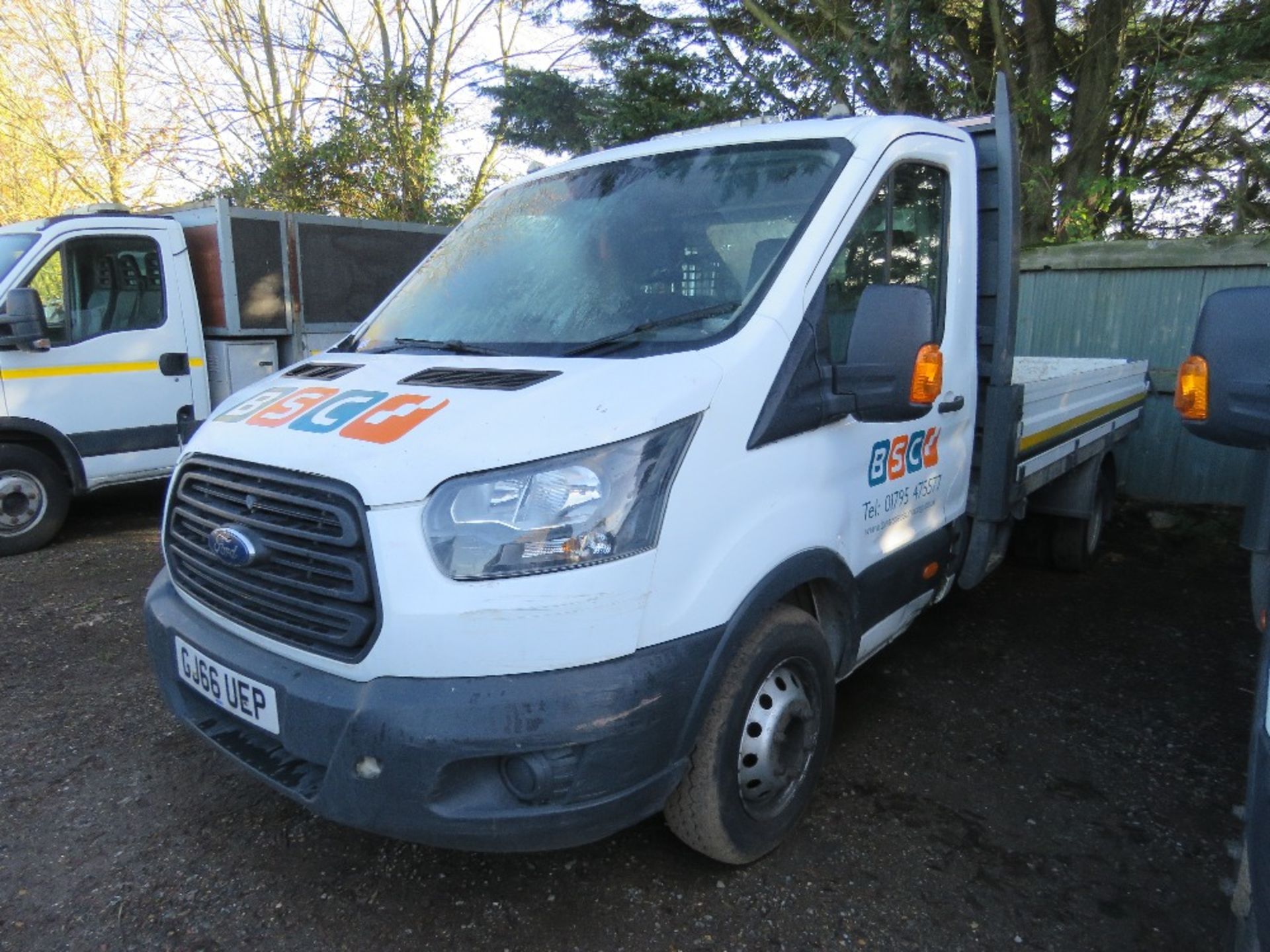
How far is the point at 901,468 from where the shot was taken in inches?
117

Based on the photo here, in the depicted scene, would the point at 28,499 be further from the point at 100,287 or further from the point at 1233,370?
the point at 1233,370

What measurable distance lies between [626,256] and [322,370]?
1.05m

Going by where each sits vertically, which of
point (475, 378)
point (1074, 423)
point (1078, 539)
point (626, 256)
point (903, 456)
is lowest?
point (1078, 539)

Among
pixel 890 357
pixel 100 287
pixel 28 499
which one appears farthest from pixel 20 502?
pixel 890 357

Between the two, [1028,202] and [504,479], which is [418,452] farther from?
[1028,202]

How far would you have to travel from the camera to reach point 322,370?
9.20 ft

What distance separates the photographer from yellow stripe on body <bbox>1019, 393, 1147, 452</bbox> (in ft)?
12.6

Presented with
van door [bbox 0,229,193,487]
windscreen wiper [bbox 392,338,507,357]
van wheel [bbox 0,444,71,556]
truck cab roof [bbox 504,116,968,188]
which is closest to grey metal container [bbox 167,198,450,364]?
van door [bbox 0,229,193,487]

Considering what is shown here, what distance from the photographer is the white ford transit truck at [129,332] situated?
18.4ft

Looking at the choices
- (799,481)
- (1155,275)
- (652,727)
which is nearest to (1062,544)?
(1155,275)

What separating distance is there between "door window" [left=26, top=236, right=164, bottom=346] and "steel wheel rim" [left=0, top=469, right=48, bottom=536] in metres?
0.92

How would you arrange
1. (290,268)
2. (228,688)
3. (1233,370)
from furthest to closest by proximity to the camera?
(290,268) < (228,688) < (1233,370)

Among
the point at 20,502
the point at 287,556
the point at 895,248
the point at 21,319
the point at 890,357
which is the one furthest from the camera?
the point at 20,502

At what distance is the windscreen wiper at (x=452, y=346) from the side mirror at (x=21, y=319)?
3.75 meters
